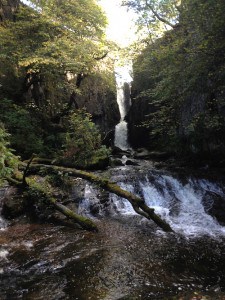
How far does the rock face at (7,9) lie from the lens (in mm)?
16788

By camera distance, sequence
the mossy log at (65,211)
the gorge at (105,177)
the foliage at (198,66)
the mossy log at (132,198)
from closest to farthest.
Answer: the gorge at (105,177) → the mossy log at (132,198) → the mossy log at (65,211) → the foliage at (198,66)

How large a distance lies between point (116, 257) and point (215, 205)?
17.0 feet

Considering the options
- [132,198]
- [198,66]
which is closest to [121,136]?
[198,66]

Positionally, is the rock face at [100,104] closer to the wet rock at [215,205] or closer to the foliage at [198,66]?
the foliage at [198,66]

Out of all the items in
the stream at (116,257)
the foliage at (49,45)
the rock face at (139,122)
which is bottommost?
the stream at (116,257)

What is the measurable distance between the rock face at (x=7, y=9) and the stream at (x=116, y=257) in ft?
46.2

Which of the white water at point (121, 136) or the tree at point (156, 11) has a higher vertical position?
the tree at point (156, 11)

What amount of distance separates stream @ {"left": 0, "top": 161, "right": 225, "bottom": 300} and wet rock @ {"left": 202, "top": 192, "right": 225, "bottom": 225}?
12 centimetres

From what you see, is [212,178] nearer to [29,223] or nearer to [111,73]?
[29,223]

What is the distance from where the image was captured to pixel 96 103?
80.4 ft

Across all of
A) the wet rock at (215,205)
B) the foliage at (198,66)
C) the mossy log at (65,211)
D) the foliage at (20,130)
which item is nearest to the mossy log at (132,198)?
the mossy log at (65,211)

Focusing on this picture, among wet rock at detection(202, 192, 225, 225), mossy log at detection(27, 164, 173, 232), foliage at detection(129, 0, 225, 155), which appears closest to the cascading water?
wet rock at detection(202, 192, 225, 225)

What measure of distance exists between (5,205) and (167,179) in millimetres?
6794

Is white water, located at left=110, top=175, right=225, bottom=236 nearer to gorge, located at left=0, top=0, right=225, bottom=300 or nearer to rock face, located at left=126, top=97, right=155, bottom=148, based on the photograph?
gorge, located at left=0, top=0, right=225, bottom=300
